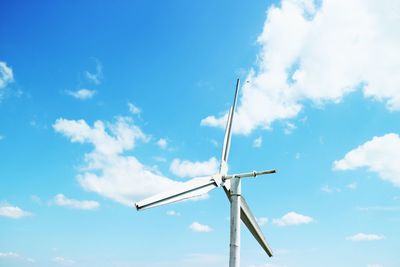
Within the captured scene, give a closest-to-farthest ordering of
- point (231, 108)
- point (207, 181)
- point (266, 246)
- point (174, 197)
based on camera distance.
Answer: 1. point (174, 197)
2. point (207, 181)
3. point (266, 246)
4. point (231, 108)

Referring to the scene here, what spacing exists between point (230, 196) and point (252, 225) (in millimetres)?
3871

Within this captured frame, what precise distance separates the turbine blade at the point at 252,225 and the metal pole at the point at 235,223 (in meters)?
0.83

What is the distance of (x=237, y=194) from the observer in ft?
101

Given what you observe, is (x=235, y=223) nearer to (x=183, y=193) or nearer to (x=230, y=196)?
(x=230, y=196)

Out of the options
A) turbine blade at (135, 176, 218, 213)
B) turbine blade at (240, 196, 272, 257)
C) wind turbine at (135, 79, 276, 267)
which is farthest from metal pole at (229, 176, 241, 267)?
turbine blade at (135, 176, 218, 213)

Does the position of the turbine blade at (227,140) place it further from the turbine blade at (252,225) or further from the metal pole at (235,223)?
the turbine blade at (252,225)

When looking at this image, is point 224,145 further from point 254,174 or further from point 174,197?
point 174,197

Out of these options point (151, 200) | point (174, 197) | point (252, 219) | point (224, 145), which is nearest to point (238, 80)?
point (224, 145)

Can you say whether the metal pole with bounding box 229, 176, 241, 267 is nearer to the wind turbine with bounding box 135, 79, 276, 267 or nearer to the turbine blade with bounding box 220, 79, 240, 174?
the wind turbine with bounding box 135, 79, 276, 267

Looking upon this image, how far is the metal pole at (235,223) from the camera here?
27578 mm

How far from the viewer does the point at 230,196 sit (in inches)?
1238

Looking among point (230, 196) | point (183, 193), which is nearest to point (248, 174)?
point (230, 196)

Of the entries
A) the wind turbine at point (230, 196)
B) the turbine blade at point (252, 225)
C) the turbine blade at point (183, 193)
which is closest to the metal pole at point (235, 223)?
the wind turbine at point (230, 196)

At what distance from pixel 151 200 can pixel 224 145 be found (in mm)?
13295
